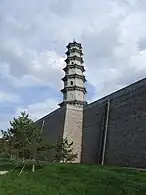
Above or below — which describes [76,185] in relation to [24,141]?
below

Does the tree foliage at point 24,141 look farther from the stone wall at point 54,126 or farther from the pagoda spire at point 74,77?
the pagoda spire at point 74,77

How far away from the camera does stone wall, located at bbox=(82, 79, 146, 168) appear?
16.2 m

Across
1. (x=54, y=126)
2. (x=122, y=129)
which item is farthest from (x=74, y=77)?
(x=122, y=129)

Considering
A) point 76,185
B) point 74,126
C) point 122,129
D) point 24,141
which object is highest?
point 74,126

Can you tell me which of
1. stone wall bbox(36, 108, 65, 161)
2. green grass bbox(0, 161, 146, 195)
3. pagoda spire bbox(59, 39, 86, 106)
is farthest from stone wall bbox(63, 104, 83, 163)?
green grass bbox(0, 161, 146, 195)

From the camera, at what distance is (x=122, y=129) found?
57.9 feet

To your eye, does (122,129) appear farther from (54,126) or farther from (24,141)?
(54,126)

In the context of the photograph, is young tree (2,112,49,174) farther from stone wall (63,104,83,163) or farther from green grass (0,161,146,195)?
stone wall (63,104,83,163)

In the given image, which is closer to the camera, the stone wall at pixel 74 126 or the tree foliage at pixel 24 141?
the tree foliage at pixel 24 141

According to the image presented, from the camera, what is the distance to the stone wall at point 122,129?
53.0 feet

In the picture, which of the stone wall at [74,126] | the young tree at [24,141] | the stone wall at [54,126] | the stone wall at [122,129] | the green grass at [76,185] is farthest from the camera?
the stone wall at [54,126]

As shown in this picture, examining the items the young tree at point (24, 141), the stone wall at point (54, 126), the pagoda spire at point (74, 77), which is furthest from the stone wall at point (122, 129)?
the pagoda spire at point (74, 77)

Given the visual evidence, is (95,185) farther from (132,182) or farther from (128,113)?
(128,113)

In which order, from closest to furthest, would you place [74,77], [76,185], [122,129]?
1. [76,185]
2. [122,129]
3. [74,77]
